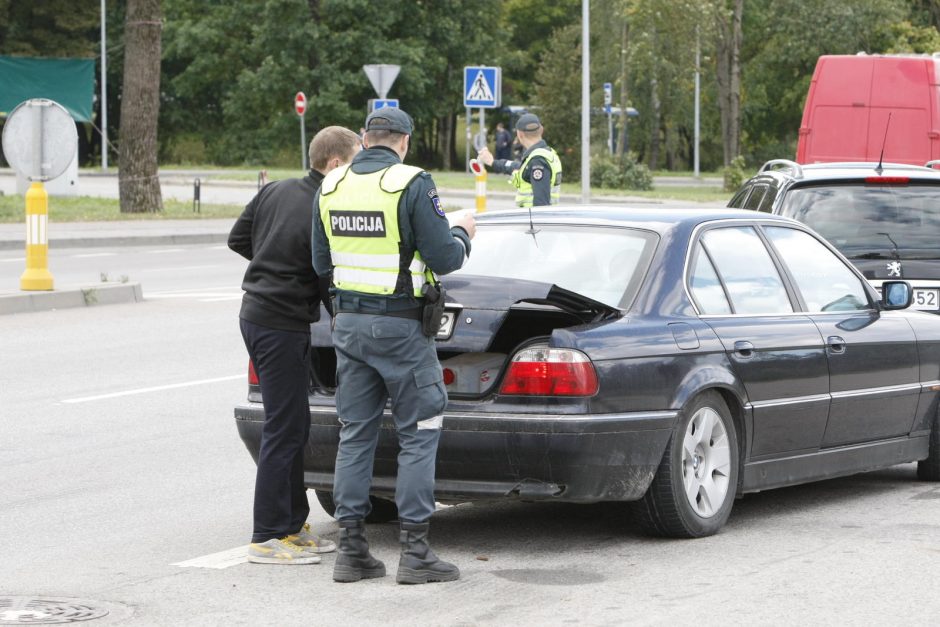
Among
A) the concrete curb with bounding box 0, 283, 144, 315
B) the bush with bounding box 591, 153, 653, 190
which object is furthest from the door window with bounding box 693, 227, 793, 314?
the bush with bounding box 591, 153, 653, 190

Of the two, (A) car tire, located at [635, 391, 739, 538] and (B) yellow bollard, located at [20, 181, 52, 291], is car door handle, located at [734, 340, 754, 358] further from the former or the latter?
(B) yellow bollard, located at [20, 181, 52, 291]

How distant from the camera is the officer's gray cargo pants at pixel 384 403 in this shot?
598 cm

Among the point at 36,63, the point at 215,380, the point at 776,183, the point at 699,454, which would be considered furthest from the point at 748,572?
the point at 36,63

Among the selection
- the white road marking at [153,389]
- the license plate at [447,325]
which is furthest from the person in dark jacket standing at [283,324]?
the white road marking at [153,389]

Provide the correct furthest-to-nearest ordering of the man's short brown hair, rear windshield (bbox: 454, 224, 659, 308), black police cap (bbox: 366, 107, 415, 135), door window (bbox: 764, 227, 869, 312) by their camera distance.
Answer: door window (bbox: 764, 227, 869, 312) → rear windshield (bbox: 454, 224, 659, 308) → the man's short brown hair → black police cap (bbox: 366, 107, 415, 135)

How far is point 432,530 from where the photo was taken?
7184 mm

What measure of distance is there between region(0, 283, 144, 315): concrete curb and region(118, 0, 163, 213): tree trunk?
45.1ft

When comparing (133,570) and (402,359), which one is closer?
(402,359)

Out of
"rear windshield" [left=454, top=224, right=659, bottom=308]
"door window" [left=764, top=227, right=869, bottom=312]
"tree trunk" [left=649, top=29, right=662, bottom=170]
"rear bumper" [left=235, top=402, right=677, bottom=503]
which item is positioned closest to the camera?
"rear bumper" [left=235, top=402, right=677, bottom=503]

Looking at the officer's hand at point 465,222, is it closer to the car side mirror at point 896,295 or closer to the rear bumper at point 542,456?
the rear bumper at point 542,456

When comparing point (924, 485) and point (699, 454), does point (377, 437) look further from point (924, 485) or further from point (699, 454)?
point (924, 485)

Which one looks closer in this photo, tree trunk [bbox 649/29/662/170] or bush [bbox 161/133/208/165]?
bush [bbox 161/133/208/165]

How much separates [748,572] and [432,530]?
1.47m

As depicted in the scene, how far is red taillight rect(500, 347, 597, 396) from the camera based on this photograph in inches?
252
